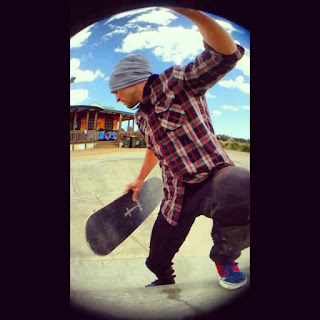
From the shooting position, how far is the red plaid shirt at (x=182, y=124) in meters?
1.75

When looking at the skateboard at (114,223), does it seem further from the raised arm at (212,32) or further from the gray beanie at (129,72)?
the raised arm at (212,32)

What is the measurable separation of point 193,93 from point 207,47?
25 cm

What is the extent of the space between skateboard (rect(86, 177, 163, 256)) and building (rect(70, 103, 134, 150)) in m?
0.38

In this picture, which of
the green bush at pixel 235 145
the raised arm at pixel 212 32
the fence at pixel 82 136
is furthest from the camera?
the fence at pixel 82 136

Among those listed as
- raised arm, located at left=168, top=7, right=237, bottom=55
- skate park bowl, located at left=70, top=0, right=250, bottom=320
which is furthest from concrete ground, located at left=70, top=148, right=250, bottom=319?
raised arm, located at left=168, top=7, right=237, bottom=55

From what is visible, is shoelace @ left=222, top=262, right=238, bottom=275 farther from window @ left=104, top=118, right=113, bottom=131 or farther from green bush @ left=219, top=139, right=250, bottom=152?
window @ left=104, top=118, right=113, bottom=131

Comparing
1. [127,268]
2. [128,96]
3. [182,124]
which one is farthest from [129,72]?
[127,268]

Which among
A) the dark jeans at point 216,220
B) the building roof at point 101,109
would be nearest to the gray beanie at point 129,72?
the building roof at point 101,109

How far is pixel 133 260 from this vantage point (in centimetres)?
193

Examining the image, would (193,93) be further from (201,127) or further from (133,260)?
(133,260)

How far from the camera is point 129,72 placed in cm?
180

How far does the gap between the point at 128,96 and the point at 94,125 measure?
1.03 feet

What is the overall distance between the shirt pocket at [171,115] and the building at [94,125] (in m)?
0.21

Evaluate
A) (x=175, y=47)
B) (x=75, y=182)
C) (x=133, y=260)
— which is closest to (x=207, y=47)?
(x=175, y=47)
